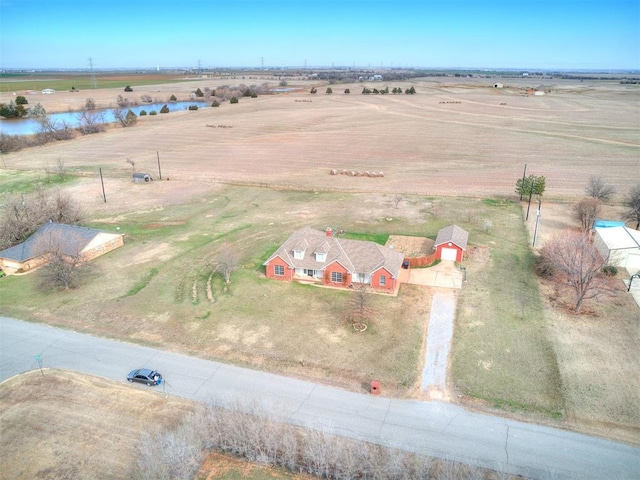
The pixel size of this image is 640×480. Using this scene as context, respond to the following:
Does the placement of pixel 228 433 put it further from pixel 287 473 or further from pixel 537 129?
pixel 537 129

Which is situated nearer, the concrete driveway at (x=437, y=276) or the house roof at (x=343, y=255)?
the house roof at (x=343, y=255)

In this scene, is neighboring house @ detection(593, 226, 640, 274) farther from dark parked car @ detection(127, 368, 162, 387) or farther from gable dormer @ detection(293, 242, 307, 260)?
dark parked car @ detection(127, 368, 162, 387)

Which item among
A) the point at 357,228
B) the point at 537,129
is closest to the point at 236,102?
the point at 537,129

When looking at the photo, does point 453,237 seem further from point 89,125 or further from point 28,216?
point 89,125

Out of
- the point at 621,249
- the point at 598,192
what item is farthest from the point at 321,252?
the point at 598,192

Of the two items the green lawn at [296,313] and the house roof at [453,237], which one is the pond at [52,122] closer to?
the green lawn at [296,313]

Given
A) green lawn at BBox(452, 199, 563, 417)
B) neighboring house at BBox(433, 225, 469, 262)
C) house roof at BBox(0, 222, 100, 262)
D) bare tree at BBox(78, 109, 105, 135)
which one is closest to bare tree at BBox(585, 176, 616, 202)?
green lawn at BBox(452, 199, 563, 417)

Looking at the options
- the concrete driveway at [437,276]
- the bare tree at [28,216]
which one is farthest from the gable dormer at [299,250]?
the bare tree at [28,216]
